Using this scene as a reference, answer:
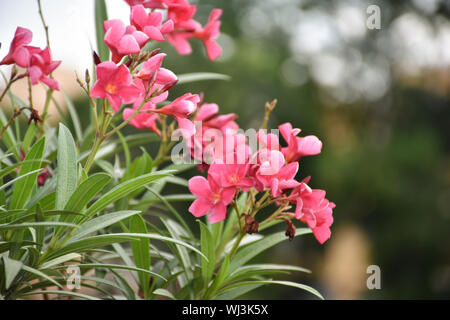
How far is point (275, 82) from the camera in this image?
5441 millimetres

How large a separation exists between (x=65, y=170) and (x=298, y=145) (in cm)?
34

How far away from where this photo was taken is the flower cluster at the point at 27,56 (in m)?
0.63

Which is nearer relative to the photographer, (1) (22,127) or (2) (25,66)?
(2) (25,66)

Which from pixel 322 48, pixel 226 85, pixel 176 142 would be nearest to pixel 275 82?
pixel 226 85

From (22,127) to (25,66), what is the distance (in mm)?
2449

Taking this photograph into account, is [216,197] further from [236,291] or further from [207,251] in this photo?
[236,291]

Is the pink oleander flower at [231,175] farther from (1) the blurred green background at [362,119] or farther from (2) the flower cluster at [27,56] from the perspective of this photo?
(1) the blurred green background at [362,119]

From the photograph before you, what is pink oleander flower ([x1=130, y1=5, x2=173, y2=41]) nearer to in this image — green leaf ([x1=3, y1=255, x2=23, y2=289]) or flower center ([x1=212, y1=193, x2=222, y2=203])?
flower center ([x1=212, y1=193, x2=222, y2=203])

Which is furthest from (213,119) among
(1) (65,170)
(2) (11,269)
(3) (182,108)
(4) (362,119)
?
(4) (362,119)

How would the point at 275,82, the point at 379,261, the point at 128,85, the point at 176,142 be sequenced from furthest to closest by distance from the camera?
the point at 275,82
the point at 379,261
the point at 176,142
the point at 128,85

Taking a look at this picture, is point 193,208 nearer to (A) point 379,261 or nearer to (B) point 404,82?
(A) point 379,261

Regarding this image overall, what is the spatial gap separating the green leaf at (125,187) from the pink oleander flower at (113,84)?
0.31ft

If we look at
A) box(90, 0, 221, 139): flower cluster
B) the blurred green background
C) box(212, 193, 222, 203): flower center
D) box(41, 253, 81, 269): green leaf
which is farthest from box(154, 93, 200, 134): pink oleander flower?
the blurred green background

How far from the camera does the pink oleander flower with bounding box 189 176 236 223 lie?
65cm
